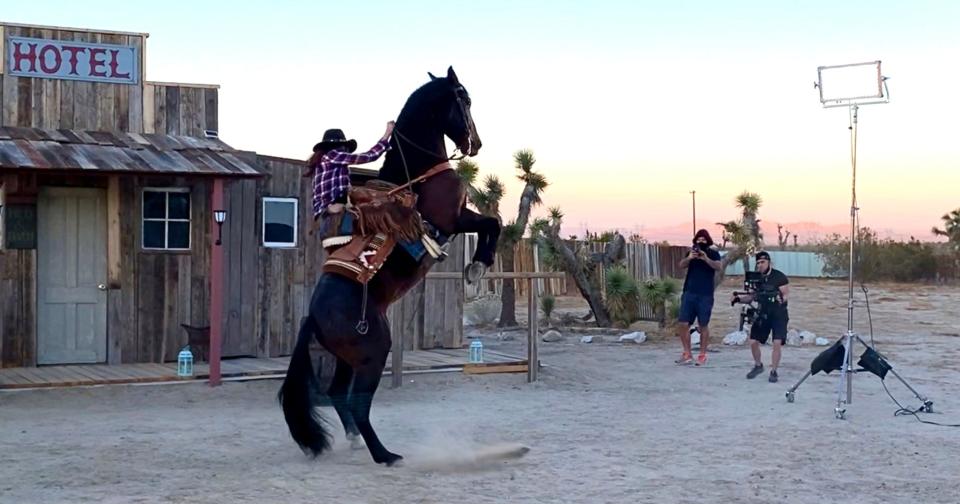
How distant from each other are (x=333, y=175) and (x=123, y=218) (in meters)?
5.85

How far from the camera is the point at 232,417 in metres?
9.70

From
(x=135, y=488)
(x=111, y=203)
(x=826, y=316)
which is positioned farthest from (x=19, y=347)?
(x=826, y=316)

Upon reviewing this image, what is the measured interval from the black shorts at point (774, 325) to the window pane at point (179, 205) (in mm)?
6905

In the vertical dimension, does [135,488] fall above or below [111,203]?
below

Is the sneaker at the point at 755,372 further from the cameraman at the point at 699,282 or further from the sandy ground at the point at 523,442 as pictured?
the cameraman at the point at 699,282

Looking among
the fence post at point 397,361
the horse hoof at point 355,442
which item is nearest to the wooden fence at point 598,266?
the fence post at point 397,361

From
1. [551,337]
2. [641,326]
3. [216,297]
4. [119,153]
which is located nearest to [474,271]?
[216,297]

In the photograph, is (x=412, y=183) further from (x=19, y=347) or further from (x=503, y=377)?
(x=19, y=347)

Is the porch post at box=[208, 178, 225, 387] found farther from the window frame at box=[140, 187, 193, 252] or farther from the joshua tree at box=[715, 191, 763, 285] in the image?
the joshua tree at box=[715, 191, 763, 285]

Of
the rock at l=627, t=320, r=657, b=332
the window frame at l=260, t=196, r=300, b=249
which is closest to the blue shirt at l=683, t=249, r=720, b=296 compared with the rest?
the window frame at l=260, t=196, r=300, b=249

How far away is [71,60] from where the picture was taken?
12195 millimetres

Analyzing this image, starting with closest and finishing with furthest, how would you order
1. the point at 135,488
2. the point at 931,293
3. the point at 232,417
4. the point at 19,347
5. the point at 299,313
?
the point at 135,488, the point at 232,417, the point at 19,347, the point at 299,313, the point at 931,293

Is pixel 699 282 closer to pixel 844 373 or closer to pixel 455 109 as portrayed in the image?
pixel 844 373

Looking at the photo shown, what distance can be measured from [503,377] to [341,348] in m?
5.66
